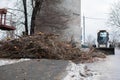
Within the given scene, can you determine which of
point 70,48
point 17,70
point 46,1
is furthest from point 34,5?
point 17,70

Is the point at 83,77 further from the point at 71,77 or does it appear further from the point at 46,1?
the point at 46,1

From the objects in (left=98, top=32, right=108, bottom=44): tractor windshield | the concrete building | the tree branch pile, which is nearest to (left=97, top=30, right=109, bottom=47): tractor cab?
(left=98, top=32, right=108, bottom=44): tractor windshield

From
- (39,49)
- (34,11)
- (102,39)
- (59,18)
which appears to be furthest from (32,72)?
(102,39)

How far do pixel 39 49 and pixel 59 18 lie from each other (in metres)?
21.0

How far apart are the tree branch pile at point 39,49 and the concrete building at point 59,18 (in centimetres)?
1795

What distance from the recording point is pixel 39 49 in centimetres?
1984

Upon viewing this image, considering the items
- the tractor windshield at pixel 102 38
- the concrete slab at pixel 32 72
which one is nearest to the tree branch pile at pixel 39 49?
the concrete slab at pixel 32 72

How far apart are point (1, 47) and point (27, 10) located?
67.3ft

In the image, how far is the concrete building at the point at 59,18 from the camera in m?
40.0

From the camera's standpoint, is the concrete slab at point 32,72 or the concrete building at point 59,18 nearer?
the concrete slab at point 32,72

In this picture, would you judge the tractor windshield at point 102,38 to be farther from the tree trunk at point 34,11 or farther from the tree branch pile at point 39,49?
the tree branch pile at point 39,49

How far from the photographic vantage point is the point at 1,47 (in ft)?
68.6

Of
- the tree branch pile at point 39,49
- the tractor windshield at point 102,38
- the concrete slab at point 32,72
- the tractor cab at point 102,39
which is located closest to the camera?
the concrete slab at point 32,72

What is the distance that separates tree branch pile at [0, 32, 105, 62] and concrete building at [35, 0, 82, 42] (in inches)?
707
